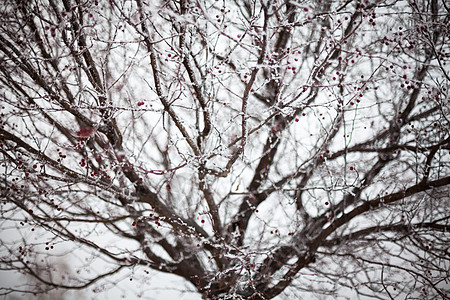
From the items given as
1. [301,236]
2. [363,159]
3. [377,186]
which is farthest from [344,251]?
[363,159]

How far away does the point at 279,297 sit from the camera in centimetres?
397

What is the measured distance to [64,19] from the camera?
6.97 feet

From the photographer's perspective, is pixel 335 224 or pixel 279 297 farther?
pixel 279 297

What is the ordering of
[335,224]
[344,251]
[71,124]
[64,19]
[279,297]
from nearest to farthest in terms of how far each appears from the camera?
1. [64,19]
2. [71,124]
3. [335,224]
4. [344,251]
5. [279,297]

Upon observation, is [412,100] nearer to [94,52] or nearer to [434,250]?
[434,250]

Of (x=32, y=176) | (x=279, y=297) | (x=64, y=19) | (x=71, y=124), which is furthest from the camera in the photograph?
(x=279, y=297)

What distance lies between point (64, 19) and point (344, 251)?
147 inches

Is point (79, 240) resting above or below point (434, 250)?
above

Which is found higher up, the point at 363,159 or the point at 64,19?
the point at 64,19

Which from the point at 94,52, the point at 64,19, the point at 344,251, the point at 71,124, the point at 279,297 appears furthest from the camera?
the point at 279,297

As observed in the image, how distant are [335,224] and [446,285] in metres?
1.26

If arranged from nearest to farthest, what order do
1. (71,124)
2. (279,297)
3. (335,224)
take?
(71,124)
(335,224)
(279,297)

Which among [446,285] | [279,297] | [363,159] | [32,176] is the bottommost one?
[446,285]

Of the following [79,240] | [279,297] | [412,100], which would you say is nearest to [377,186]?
[412,100]
